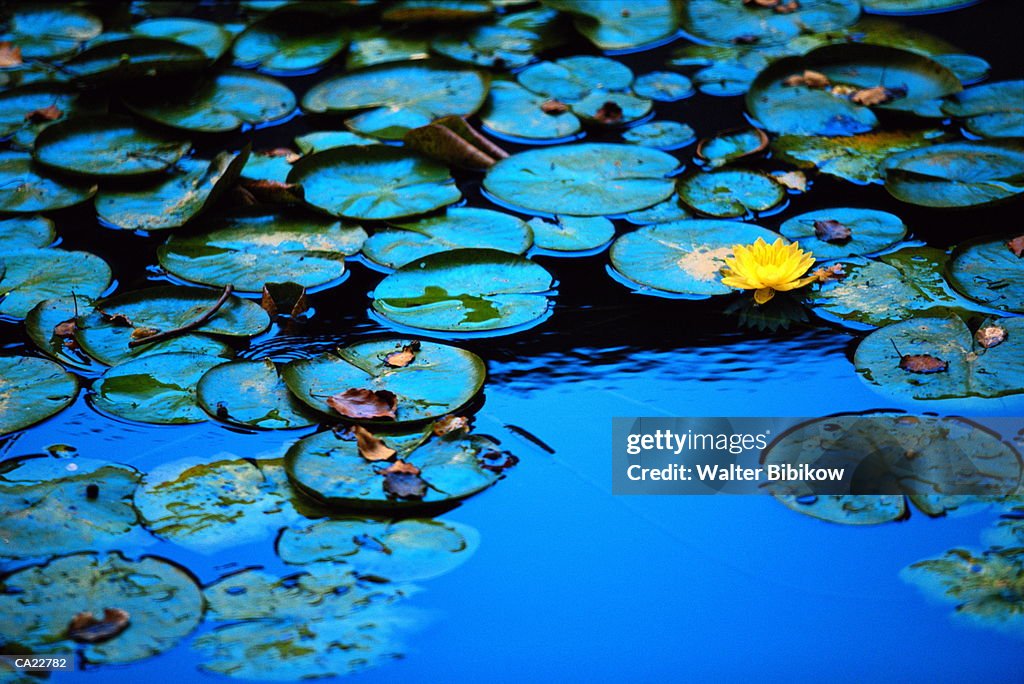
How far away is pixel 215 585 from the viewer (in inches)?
61.1

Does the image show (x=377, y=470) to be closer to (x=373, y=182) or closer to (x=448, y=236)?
(x=448, y=236)

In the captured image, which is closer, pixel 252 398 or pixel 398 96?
pixel 252 398

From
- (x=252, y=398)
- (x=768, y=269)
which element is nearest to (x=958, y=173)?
(x=768, y=269)

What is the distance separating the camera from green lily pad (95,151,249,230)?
2406mm

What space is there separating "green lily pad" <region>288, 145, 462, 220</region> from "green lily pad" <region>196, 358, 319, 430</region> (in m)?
0.59

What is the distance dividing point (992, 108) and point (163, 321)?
88.1 inches

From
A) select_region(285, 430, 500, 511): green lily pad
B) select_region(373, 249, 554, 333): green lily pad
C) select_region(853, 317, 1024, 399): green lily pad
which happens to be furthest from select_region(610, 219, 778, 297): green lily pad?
select_region(285, 430, 500, 511): green lily pad

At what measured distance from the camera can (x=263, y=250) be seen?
2.31 metres

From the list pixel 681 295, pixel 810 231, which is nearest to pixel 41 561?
pixel 681 295

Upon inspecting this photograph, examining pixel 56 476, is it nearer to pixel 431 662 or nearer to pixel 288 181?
pixel 431 662

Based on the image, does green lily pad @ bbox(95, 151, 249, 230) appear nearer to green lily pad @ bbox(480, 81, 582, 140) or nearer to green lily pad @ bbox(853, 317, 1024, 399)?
green lily pad @ bbox(480, 81, 582, 140)

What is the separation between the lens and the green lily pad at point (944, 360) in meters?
1.84

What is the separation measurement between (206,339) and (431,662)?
905 millimetres

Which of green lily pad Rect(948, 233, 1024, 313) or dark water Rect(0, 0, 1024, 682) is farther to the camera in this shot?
green lily pad Rect(948, 233, 1024, 313)
